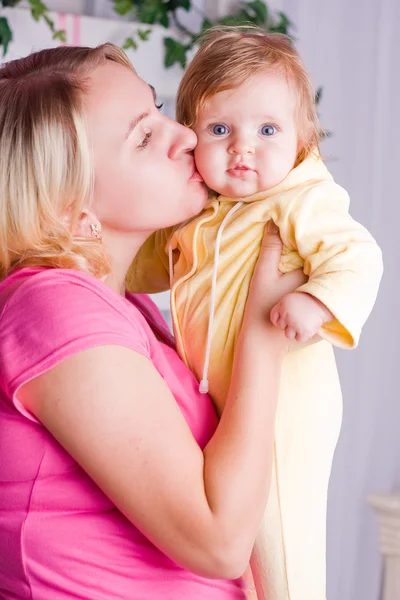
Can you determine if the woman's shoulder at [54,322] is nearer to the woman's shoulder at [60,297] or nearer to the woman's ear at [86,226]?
the woman's shoulder at [60,297]

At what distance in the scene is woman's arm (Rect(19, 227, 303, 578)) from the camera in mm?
1069

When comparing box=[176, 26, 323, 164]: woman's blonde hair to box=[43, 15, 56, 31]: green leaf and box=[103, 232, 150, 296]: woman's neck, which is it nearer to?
box=[103, 232, 150, 296]: woman's neck

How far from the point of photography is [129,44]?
2.40m

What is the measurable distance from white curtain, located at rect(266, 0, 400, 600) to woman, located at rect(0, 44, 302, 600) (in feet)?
4.98

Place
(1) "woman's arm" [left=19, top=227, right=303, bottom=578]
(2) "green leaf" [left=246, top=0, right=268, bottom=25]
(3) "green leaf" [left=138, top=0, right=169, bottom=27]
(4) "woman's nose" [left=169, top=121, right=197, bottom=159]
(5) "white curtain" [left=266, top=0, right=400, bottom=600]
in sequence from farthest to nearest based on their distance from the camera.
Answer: (5) "white curtain" [left=266, top=0, right=400, bottom=600], (2) "green leaf" [left=246, top=0, right=268, bottom=25], (3) "green leaf" [left=138, top=0, right=169, bottom=27], (4) "woman's nose" [left=169, top=121, right=197, bottom=159], (1) "woman's arm" [left=19, top=227, right=303, bottom=578]

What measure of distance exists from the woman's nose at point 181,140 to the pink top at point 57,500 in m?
0.26

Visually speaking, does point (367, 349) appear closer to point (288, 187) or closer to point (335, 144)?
point (335, 144)

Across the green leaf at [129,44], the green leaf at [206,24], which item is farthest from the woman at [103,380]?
the green leaf at [206,24]

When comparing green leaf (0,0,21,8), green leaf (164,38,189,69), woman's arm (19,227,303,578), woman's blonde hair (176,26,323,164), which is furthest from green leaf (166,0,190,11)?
woman's arm (19,227,303,578)

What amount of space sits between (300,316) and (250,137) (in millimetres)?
305

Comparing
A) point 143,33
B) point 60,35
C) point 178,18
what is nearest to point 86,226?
point 60,35

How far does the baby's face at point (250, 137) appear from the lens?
4.37 feet

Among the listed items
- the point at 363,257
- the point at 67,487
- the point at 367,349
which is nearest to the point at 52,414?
the point at 67,487

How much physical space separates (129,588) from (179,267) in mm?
527
